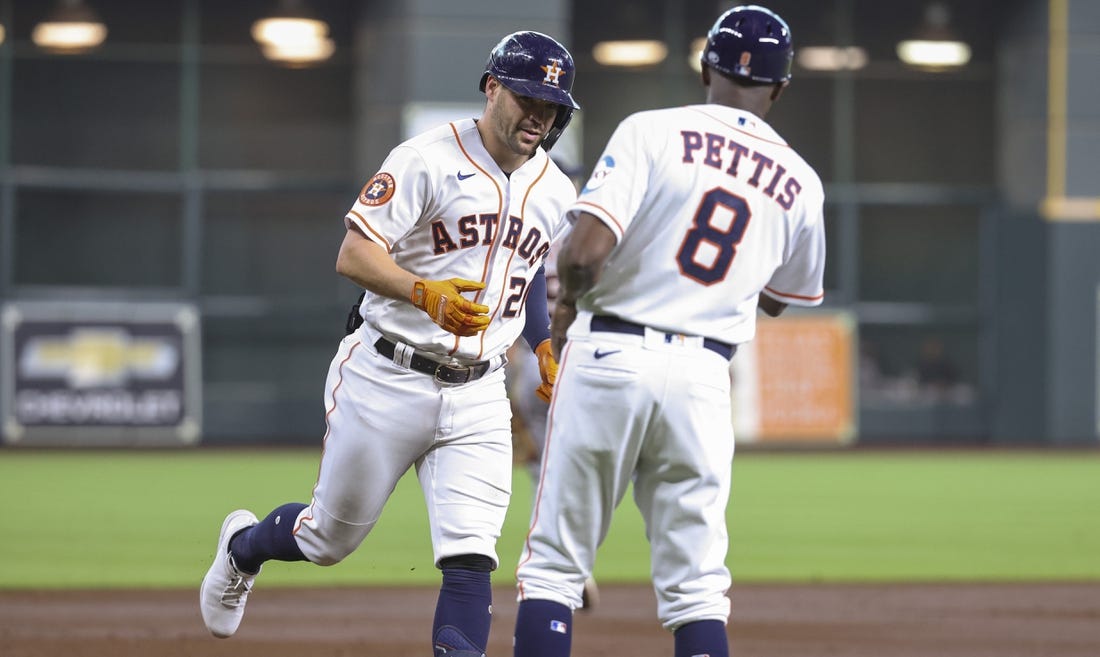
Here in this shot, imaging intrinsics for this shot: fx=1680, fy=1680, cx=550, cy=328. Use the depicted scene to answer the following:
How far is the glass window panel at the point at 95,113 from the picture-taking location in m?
24.1

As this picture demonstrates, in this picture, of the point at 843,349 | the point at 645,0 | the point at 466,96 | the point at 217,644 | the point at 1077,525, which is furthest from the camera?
the point at 645,0

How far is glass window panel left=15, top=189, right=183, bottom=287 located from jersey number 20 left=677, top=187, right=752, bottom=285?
20480mm

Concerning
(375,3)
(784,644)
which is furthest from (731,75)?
(375,3)

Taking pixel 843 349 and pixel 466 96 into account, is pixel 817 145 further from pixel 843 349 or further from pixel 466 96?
pixel 466 96

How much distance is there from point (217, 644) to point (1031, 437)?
771 inches

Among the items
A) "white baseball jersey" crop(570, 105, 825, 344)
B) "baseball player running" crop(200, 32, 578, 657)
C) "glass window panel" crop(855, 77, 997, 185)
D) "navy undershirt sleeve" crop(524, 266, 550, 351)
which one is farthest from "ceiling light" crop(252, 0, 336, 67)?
"white baseball jersey" crop(570, 105, 825, 344)

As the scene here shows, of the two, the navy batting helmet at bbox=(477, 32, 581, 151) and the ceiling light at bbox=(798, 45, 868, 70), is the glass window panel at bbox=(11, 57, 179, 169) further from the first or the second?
the navy batting helmet at bbox=(477, 32, 581, 151)

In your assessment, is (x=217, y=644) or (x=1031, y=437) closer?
(x=217, y=644)

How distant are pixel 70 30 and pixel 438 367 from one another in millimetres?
19997

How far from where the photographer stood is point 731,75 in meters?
5.06

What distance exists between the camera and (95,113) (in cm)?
2433

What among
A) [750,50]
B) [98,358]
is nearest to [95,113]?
[98,358]

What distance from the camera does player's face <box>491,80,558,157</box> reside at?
5695 millimetres

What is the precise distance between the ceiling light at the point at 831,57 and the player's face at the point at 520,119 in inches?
813
